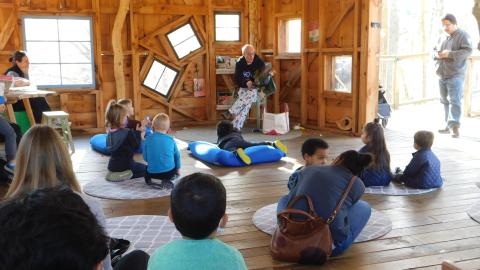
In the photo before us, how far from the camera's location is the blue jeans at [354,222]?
3.29 meters

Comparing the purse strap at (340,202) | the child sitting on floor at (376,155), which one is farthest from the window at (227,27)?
the purse strap at (340,202)

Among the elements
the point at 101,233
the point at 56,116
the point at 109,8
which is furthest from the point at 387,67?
the point at 101,233

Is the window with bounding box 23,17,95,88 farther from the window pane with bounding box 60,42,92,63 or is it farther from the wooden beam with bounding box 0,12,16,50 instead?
the wooden beam with bounding box 0,12,16,50

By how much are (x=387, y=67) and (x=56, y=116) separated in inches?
304

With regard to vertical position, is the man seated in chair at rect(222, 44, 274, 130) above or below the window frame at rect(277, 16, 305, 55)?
below

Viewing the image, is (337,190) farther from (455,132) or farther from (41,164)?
(455,132)

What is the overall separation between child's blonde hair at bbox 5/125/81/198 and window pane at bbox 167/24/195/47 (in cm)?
715

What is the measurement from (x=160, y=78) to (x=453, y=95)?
509 centimetres

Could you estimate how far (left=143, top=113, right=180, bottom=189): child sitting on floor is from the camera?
4.99 metres

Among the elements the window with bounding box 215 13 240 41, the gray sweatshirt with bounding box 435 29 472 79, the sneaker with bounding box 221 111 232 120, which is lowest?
the sneaker with bounding box 221 111 232 120

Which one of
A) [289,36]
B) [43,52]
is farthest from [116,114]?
[289,36]

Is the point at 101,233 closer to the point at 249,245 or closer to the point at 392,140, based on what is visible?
the point at 249,245

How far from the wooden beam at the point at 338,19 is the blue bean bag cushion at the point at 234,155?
297 cm

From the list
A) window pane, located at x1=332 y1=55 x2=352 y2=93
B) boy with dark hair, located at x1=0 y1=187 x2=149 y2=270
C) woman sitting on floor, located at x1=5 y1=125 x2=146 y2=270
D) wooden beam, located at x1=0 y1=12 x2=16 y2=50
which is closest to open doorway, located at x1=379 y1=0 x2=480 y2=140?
window pane, located at x1=332 y1=55 x2=352 y2=93
